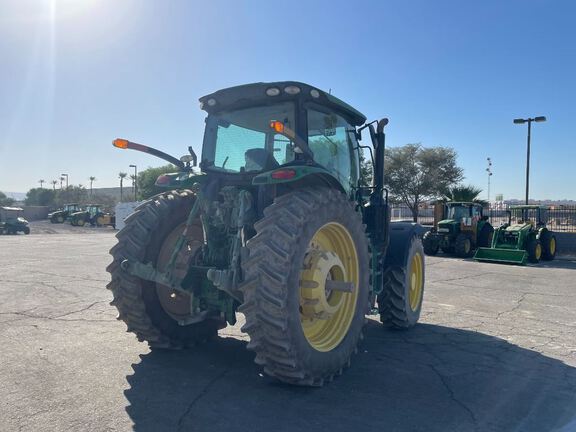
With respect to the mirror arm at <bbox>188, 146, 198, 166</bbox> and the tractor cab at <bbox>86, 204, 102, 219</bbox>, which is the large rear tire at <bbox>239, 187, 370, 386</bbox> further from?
the tractor cab at <bbox>86, 204, 102, 219</bbox>

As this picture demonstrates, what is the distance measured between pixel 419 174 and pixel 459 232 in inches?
716

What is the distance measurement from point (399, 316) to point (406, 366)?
4.82 ft

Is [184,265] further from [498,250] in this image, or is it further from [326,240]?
[498,250]

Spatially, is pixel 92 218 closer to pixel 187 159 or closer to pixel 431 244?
pixel 431 244

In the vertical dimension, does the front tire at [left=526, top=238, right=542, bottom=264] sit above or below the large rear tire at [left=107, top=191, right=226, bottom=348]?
below

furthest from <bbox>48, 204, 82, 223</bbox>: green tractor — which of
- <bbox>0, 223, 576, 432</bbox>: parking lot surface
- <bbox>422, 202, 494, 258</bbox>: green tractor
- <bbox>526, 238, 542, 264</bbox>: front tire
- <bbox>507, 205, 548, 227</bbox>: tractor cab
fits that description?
<bbox>0, 223, 576, 432</bbox>: parking lot surface

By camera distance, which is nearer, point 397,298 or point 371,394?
point 371,394

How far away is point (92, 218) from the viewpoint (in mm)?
45406

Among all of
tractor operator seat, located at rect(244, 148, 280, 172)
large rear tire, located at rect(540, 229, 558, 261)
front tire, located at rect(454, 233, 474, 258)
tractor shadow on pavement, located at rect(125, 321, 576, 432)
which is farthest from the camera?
front tire, located at rect(454, 233, 474, 258)

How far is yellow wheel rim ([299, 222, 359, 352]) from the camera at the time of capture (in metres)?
4.10

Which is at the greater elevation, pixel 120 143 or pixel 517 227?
pixel 120 143

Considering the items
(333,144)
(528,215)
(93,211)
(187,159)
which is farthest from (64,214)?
(333,144)

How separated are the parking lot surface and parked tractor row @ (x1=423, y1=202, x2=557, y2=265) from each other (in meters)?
9.84

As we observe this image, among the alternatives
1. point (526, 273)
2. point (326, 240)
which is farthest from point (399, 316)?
point (526, 273)
